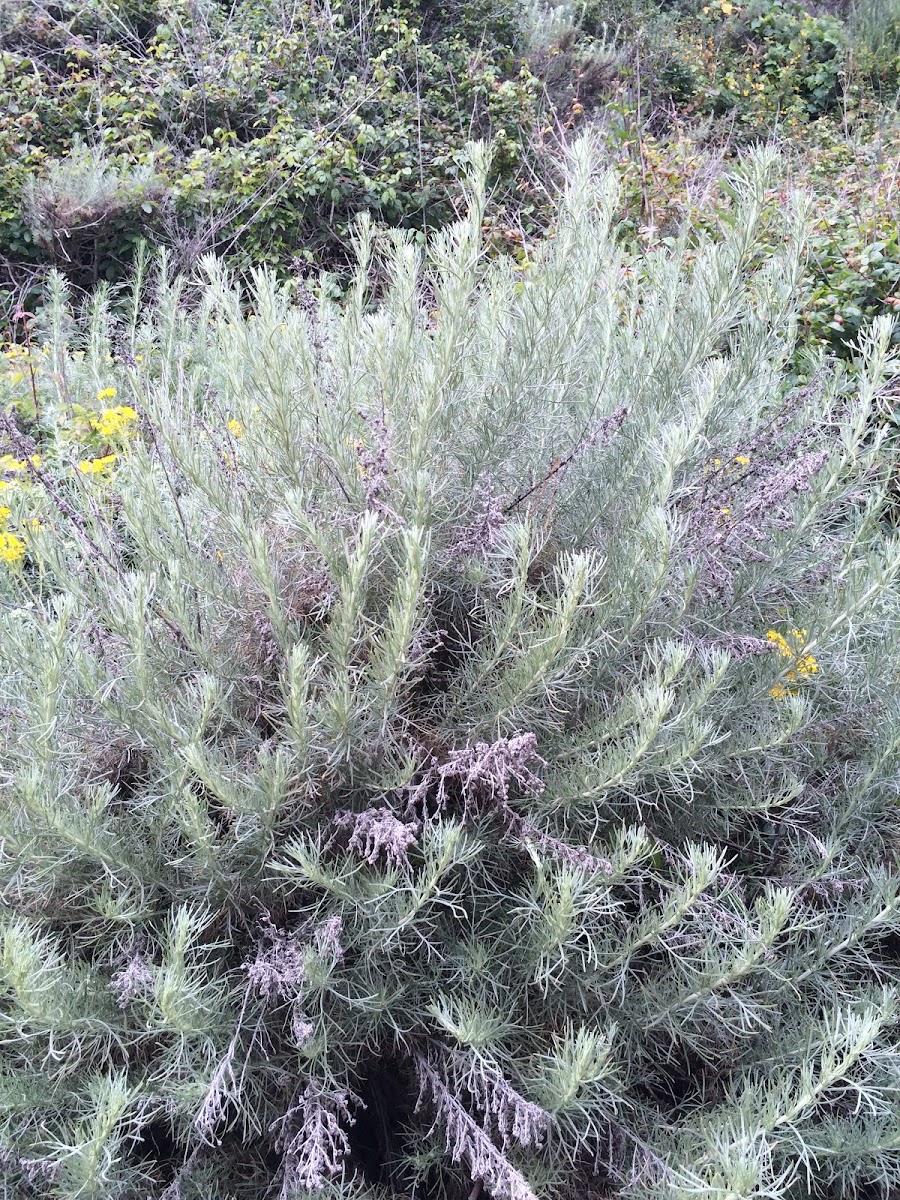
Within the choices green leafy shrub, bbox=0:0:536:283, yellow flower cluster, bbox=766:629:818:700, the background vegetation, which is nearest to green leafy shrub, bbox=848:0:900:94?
the background vegetation

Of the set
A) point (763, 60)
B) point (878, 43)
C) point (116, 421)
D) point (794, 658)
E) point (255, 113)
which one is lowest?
point (255, 113)

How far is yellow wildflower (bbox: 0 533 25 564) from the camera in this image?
2.47 metres

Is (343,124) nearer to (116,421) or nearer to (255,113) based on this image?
(255,113)

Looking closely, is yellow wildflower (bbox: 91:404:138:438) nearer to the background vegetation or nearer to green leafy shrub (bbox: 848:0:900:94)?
the background vegetation

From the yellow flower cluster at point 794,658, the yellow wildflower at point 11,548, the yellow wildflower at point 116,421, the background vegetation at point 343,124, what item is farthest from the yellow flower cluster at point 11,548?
the background vegetation at point 343,124

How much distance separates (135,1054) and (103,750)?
25.7 inches

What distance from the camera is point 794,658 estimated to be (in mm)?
2410

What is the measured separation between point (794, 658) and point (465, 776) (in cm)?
86

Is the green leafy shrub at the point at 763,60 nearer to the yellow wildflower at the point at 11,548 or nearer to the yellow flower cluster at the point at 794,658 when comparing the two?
the yellow flower cluster at the point at 794,658

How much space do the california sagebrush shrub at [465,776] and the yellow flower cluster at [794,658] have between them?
12mm

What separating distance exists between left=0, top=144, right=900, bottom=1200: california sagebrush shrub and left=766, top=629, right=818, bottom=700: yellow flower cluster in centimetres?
1

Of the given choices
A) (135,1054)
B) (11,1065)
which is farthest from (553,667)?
(11,1065)

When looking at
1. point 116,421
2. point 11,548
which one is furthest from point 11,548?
point 116,421

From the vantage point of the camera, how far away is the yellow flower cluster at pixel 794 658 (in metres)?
2.42
